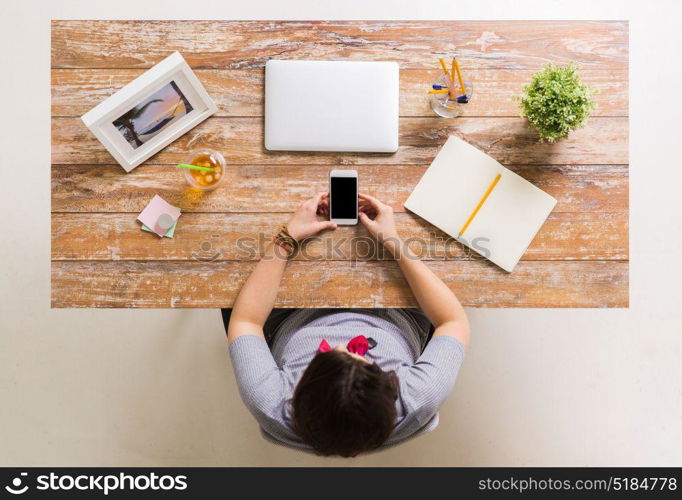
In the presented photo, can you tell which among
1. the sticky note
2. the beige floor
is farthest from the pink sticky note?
the beige floor

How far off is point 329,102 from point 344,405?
26.7 inches

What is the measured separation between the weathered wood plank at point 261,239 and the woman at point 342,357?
39 millimetres

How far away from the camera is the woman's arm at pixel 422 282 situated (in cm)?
110

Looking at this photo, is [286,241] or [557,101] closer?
[557,101]

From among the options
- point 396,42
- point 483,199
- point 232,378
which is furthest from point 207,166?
point 232,378

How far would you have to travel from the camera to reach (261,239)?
1.13 m

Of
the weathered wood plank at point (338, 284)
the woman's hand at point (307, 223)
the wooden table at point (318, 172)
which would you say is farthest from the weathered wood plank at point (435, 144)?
the weathered wood plank at point (338, 284)

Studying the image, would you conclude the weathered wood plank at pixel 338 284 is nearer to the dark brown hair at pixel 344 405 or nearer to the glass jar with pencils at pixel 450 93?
the dark brown hair at pixel 344 405

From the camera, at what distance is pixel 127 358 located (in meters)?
1.71

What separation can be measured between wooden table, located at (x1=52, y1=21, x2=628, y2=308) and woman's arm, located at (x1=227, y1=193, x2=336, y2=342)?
32mm

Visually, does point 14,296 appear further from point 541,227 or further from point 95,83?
point 541,227

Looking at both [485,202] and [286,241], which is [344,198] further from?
[485,202]

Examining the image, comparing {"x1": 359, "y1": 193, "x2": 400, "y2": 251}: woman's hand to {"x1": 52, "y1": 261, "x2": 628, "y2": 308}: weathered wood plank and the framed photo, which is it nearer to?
{"x1": 52, "y1": 261, "x2": 628, "y2": 308}: weathered wood plank
